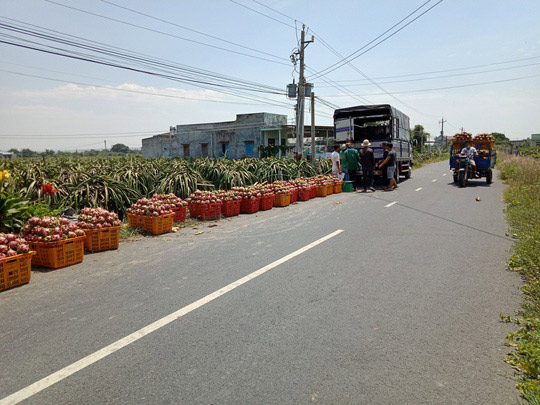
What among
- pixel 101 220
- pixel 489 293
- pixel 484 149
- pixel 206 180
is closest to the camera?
pixel 489 293

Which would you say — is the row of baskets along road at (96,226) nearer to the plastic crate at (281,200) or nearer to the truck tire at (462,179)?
the plastic crate at (281,200)

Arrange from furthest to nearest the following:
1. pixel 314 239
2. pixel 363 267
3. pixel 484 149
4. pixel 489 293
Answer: pixel 484 149 < pixel 314 239 < pixel 363 267 < pixel 489 293

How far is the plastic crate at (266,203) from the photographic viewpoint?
37.4 ft

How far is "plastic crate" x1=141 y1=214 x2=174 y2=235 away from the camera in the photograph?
7852 mm

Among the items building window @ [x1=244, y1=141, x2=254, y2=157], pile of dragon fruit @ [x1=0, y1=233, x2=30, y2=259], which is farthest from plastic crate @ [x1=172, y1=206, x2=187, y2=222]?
building window @ [x1=244, y1=141, x2=254, y2=157]

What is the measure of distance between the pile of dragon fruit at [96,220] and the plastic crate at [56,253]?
0.73 metres

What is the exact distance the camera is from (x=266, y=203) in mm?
11492

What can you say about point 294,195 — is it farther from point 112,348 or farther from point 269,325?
point 112,348

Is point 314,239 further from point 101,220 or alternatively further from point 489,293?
point 101,220

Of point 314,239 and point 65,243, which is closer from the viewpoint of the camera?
point 65,243

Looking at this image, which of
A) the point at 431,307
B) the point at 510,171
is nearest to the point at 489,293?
the point at 431,307

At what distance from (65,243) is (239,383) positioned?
434cm

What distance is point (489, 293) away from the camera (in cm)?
435

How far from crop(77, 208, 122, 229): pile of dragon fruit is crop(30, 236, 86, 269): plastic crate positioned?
73cm
